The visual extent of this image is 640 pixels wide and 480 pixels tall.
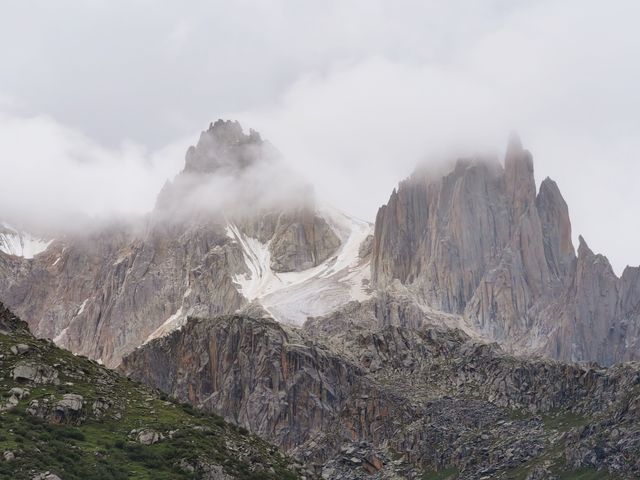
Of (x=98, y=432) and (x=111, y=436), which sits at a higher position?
(x=98, y=432)

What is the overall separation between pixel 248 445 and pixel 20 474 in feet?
84.2

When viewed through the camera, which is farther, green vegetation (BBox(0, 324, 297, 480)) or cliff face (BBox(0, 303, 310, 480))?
cliff face (BBox(0, 303, 310, 480))

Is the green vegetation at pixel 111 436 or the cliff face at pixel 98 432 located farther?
the cliff face at pixel 98 432

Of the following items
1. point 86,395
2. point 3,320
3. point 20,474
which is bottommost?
point 20,474

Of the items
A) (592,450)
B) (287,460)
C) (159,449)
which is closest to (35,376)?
(159,449)

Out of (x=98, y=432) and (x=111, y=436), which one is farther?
(x=98, y=432)

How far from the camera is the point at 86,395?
114 meters

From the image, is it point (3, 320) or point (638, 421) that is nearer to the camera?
point (3, 320)

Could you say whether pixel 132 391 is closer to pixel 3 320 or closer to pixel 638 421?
pixel 3 320

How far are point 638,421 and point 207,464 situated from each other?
330ft

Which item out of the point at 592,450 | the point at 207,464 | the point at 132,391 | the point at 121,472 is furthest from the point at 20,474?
the point at 592,450

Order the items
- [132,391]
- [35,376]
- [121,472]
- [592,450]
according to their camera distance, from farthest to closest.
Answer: [592,450] → [132,391] → [35,376] → [121,472]

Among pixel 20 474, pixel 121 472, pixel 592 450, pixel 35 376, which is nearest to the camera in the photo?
pixel 20 474

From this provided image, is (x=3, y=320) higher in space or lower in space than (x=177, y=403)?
higher
